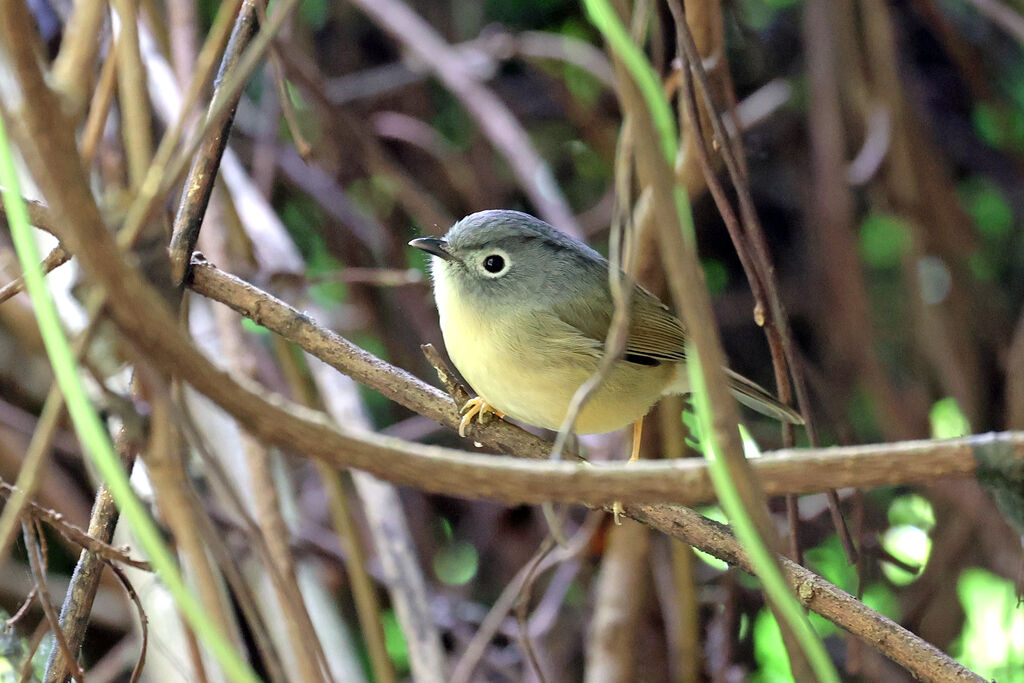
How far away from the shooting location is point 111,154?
2.82 metres

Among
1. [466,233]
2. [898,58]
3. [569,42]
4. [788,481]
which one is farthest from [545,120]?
[788,481]

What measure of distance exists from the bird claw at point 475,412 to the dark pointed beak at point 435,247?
1.33ft

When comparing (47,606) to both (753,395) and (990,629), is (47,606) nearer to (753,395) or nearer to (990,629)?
(753,395)

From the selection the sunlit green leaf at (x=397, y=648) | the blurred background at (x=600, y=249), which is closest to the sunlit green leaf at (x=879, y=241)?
the blurred background at (x=600, y=249)

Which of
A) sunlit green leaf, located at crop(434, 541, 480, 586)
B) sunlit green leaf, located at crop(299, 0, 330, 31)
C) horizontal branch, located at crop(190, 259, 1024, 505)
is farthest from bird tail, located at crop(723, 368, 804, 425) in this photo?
sunlit green leaf, located at crop(299, 0, 330, 31)

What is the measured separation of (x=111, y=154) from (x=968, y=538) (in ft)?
9.96

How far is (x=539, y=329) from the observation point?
7.78 feet

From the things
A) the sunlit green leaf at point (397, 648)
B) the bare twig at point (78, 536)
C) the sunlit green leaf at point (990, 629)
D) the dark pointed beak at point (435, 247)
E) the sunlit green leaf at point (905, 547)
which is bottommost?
the sunlit green leaf at point (990, 629)

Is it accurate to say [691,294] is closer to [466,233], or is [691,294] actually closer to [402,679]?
[466,233]

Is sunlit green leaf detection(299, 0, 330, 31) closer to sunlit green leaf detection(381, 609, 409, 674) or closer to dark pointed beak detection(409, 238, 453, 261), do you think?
dark pointed beak detection(409, 238, 453, 261)

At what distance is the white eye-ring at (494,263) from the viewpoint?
8.08ft

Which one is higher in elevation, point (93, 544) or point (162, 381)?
point (162, 381)

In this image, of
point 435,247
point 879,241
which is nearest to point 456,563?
point 435,247

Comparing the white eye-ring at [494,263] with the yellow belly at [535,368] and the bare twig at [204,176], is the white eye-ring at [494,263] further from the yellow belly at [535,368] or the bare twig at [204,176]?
the bare twig at [204,176]
